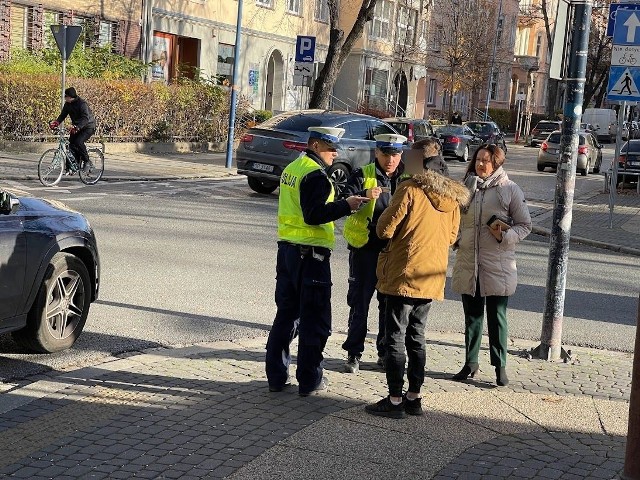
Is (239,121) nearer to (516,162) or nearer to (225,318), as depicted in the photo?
(516,162)

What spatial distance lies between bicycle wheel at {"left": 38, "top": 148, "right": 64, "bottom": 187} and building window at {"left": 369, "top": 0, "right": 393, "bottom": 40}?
3803 centimetres

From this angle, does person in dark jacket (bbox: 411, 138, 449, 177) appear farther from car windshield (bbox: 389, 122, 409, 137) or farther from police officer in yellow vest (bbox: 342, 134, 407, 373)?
car windshield (bbox: 389, 122, 409, 137)

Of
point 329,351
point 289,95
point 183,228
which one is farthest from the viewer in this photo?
point 289,95

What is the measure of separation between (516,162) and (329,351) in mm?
34577

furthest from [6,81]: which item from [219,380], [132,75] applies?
[219,380]

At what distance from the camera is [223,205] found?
17531 millimetres

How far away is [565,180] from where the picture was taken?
8.20 m

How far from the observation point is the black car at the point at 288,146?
18.7 m

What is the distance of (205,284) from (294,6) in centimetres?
3675

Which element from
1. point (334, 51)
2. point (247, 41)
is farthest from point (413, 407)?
point (247, 41)

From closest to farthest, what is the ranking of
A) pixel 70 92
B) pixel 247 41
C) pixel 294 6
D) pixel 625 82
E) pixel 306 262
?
1. pixel 306 262
2. pixel 625 82
3. pixel 70 92
4. pixel 247 41
5. pixel 294 6

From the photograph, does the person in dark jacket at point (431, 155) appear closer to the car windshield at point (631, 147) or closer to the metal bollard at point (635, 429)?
the metal bollard at point (635, 429)

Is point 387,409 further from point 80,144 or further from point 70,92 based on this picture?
point 70,92

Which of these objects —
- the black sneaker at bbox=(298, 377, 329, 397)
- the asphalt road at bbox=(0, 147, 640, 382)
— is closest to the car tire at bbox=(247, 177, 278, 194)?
the asphalt road at bbox=(0, 147, 640, 382)
